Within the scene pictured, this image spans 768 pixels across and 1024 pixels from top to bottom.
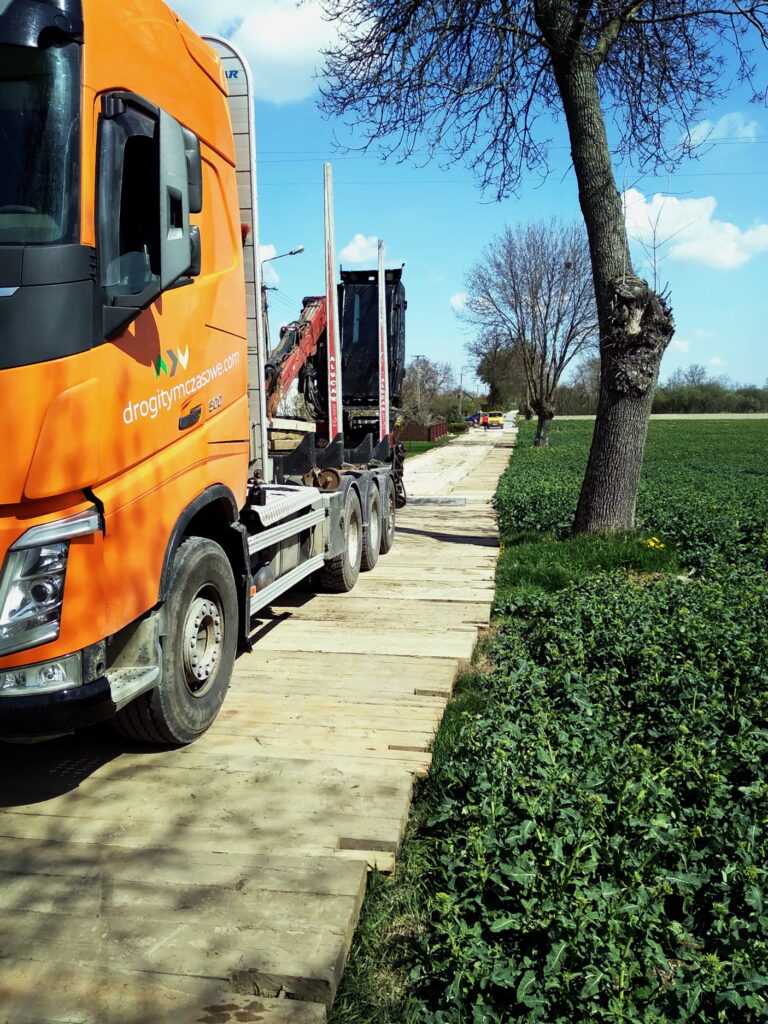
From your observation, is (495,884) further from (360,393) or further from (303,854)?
(360,393)

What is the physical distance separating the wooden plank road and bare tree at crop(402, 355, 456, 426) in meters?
48.0

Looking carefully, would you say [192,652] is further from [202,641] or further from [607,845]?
[607,845]

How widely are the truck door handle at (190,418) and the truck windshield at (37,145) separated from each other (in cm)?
109

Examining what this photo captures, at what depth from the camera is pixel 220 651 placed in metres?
4.41

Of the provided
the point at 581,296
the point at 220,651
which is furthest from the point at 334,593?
the point at 581,296

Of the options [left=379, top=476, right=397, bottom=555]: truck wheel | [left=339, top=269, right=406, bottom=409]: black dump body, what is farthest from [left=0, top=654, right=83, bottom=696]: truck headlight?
[left=339, top=269, right=406, bottom=409]: black dump body

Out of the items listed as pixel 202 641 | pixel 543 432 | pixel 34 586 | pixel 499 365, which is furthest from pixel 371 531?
pixel 499 365

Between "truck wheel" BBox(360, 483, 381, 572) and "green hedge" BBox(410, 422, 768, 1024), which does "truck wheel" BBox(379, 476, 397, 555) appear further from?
"green hedge" BBox(410, 422, 768, 1024)

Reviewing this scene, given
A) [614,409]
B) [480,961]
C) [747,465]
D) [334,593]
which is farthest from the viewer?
[747,465]

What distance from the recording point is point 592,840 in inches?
114

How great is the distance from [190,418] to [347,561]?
4036 mm

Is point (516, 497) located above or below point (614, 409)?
below

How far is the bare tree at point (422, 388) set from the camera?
205ft

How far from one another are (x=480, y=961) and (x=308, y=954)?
550 millimetres
